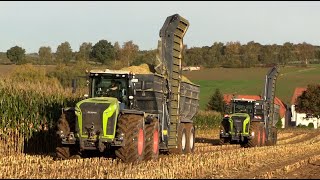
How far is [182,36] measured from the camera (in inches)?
714

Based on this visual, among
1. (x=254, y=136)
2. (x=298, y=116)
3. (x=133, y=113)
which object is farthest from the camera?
(x=298, y=116)

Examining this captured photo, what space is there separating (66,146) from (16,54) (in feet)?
163

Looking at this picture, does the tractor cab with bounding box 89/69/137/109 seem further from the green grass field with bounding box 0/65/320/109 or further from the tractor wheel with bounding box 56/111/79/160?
the green grass field with bounding box 0/65/320/109

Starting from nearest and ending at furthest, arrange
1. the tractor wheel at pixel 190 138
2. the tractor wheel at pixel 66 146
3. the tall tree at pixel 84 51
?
the tractor wheel at pixel 66 146
the tractor wheel at pixel 190 138
the tall tree at pixel 84 51

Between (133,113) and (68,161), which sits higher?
(133,113)

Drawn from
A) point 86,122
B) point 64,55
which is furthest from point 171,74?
point 64,55

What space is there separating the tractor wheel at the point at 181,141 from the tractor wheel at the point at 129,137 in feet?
13.9

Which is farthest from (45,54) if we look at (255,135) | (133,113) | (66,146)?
(133,113)

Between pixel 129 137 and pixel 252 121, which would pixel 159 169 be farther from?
pixel 252 121

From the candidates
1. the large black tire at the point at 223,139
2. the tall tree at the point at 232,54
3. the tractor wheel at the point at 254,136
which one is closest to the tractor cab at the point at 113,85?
the tractor wheel at the point at 254,136

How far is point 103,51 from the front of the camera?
198 ft

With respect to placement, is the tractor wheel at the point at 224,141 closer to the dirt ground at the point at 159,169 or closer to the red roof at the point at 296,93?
the dirt ground at the point at 159,169

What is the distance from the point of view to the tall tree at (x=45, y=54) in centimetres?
6721

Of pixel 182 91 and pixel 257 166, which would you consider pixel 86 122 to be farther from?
pixel 182 91
